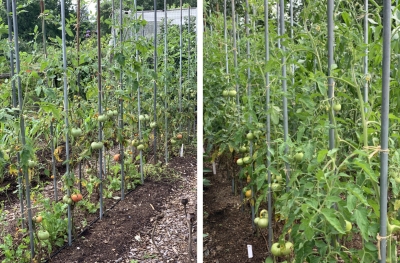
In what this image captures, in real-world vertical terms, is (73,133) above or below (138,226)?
above

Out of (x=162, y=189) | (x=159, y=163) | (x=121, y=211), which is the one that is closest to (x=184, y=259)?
(x=121, y=211)

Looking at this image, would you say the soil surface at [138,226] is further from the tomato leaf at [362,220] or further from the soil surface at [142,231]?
the tomato leaf at [362,220]

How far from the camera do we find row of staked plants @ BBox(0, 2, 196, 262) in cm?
264

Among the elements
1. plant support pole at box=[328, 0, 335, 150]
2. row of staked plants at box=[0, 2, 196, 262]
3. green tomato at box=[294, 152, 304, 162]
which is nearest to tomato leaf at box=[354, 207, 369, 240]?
plant support pole at box=[328, 0, 335, 150]

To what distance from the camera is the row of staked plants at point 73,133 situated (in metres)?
2.64

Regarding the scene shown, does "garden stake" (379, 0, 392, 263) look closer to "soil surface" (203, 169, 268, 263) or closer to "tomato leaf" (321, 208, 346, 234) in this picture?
"tomato leaf" (321, 208, 346, 234)

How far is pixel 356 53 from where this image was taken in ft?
6.04

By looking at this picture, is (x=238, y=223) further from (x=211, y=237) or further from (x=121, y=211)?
(x=121, y=211)

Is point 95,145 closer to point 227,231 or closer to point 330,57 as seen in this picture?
point 227,231

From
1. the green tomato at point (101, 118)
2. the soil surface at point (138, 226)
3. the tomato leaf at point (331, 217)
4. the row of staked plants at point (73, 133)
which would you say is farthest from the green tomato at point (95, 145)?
the tomato leaf at point (331, 217)

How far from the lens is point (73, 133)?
288 cm

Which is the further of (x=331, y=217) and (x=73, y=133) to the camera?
(x=73, y=133)

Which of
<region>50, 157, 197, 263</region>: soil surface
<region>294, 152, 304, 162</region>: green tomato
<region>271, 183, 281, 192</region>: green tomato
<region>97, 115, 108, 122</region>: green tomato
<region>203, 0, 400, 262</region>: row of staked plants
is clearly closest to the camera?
<region>203, 0, 400, 262</region>: row of staked plants

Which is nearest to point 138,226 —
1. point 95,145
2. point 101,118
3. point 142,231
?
point 142,231
